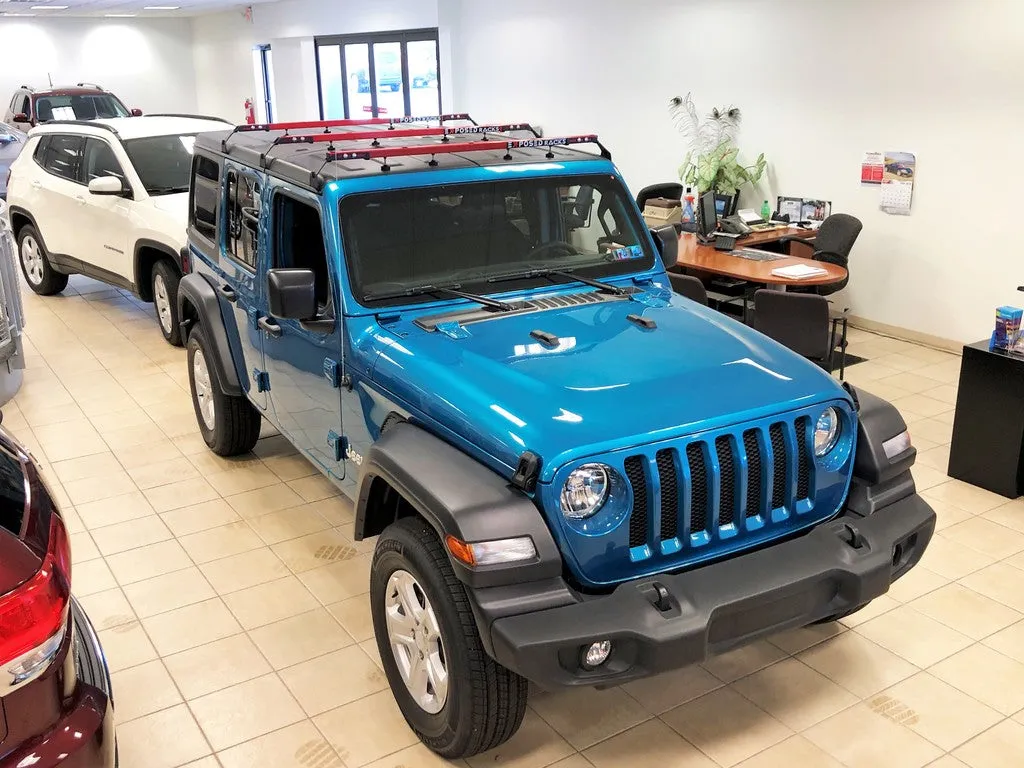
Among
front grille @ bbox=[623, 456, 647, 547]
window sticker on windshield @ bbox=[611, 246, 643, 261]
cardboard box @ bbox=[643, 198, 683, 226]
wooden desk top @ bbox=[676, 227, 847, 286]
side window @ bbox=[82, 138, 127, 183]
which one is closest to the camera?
front grille @ bbox=[623, 456, 647, 547]

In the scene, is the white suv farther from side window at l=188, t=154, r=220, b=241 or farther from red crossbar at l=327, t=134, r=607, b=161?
red crossbar at l=327, t=134, r=607, b=161

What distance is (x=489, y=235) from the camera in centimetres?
390

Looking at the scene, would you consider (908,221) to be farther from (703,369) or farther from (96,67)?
(96,67)

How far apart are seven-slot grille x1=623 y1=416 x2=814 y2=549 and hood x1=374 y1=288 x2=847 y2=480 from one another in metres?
0.07

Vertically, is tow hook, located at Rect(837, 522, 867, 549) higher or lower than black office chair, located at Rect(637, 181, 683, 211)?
lower

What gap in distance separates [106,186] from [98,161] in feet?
2.29

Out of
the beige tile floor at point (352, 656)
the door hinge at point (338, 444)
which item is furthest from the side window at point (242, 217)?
the beige tile floor at point (352, 656)

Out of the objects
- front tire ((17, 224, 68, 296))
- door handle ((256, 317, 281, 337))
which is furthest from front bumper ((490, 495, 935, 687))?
front tire ((17, 224, 68, 296))

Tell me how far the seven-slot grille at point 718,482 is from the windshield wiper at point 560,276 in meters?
1.12

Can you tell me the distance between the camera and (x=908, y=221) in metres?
7.84

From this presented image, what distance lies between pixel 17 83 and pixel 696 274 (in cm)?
1899

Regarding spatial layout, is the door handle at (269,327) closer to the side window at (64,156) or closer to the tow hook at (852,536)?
the tow hook at (852,536)

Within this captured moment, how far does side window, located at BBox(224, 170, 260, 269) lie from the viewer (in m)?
4.36

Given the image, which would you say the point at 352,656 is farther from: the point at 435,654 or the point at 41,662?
the point at 41,662
